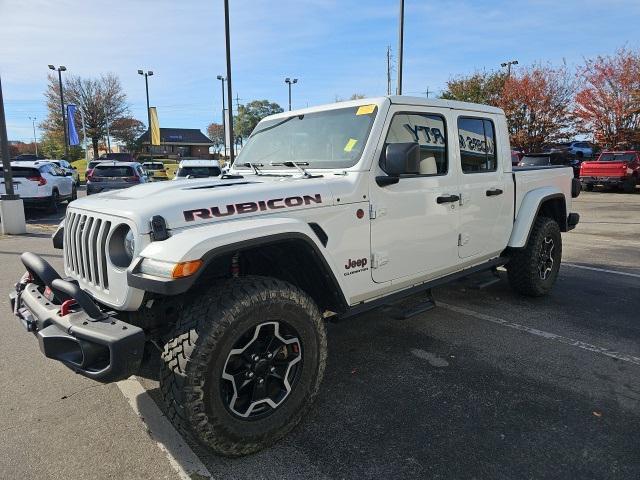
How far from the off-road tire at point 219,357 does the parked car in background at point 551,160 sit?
674 inches

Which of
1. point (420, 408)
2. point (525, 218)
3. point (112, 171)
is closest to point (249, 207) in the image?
point (420, 408)

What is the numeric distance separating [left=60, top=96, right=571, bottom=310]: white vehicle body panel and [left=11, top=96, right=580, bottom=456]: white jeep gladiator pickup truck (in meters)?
0.01

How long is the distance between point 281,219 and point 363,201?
72 centimetres

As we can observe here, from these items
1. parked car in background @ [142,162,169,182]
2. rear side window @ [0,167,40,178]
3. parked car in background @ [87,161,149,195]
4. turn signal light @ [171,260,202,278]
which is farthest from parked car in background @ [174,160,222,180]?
turn signal light @ [171,260,202,278]

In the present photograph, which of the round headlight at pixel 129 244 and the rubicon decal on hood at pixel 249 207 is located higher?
the rubicon decal on hood at pixel 249 207

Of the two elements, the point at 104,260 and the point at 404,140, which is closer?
the point at 104,260

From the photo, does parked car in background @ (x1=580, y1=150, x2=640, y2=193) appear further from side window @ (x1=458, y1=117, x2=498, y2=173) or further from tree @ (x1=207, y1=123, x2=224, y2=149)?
tree @ (x1=207, y1=123, x2=224, y2=149)

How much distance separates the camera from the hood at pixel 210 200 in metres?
2.56

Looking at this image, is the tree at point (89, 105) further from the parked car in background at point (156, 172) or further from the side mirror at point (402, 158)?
the side mirror at point (402, 158)

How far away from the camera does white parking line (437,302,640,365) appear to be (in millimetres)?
3869

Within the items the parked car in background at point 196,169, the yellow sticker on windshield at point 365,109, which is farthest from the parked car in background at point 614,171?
the yellow sticker on windshield at point 365,109

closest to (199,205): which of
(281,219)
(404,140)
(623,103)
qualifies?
(281,219)

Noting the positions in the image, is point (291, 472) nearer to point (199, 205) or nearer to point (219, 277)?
point (219, 277)

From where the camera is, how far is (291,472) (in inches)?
98.5
